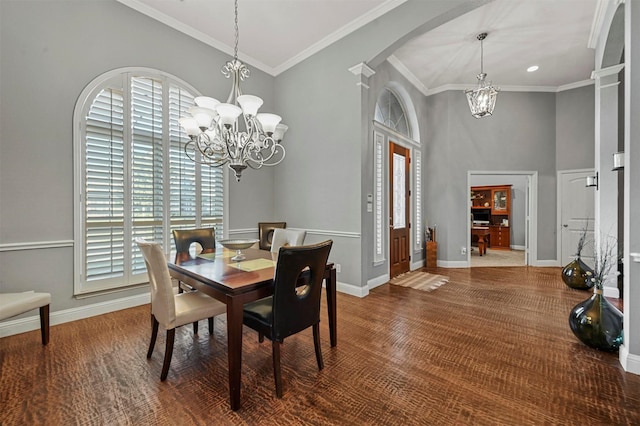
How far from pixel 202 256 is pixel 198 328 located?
81 cm

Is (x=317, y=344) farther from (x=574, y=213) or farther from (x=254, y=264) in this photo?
(x=574, y=213)

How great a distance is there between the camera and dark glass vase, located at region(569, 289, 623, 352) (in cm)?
229

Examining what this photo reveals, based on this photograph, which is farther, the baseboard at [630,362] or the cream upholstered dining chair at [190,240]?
the cream upholstered dining chair at [190,240]

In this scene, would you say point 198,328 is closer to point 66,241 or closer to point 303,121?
point 66,241

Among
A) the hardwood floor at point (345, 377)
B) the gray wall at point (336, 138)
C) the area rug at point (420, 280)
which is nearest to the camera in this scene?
the hardwood floor at point (345, 377)

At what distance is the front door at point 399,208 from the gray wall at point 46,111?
3.92 m

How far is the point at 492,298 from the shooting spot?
12.5 ft

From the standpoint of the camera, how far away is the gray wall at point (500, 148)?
5.73 metres

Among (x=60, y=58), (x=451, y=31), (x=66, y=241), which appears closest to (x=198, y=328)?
(x=66, y=241)

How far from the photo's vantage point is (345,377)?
2.02 meters

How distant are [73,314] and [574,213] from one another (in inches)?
327

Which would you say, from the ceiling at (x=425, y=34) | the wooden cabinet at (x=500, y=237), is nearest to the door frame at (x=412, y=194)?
the ceiling at (x=425, y=34)

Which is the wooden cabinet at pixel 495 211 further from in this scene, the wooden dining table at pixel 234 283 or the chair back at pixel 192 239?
the chair back at pixel 192 239

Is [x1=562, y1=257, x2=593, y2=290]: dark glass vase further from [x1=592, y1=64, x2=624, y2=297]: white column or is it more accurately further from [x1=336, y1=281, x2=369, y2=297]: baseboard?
[x1=336, y1=281, x2=369, y2=297]: baseboard
